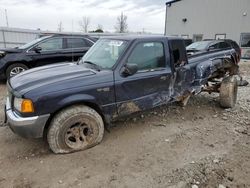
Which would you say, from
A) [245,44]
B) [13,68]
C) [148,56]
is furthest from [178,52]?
[245,44]

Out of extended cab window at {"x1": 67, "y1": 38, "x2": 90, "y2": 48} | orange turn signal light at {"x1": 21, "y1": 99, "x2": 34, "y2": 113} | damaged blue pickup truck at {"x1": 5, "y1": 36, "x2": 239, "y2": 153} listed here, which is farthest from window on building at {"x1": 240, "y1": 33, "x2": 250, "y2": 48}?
orange turn signal light at {"x1": 21, "y1": 99, "x2": 34, "y2": 113}

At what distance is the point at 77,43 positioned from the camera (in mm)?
8992

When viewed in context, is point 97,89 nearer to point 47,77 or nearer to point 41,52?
point 47,77

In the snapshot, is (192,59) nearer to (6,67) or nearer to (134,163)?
(134,163)

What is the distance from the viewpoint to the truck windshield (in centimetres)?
396

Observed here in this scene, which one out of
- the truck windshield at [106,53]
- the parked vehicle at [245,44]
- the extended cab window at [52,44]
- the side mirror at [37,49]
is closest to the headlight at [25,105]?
the truck windshield at [106,53]

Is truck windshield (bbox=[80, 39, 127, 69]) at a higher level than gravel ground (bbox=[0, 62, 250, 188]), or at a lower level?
higher

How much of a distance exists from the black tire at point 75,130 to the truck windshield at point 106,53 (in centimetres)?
89

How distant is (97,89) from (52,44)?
569 cm

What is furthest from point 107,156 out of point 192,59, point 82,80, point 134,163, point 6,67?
point 6,67

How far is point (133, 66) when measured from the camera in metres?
3.69

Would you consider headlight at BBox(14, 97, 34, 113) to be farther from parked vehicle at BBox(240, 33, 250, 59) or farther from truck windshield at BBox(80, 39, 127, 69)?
parked vehicle at BBox(240, 33, 250, 59)

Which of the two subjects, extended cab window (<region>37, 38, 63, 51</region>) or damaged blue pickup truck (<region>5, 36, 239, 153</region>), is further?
extended cab window (<region>37, 38, 63, 51</region>)

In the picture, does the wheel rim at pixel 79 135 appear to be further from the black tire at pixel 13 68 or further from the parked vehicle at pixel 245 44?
the parked vehicle at pixel 245 44
